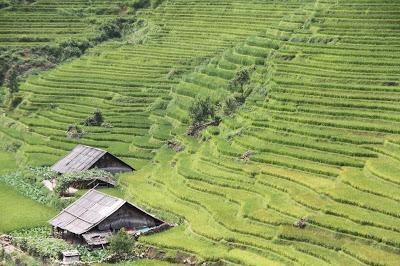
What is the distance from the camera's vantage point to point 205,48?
53.6m

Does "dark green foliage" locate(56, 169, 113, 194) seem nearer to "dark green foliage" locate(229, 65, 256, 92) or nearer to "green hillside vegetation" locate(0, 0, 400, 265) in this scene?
"green hillside vegetation" locate(0, 0, 400, 265)

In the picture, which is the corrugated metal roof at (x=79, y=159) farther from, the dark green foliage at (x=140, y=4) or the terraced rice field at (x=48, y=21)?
the dark green foliage at (x=140, y=4)

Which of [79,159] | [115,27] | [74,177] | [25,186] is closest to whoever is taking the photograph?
[74,177]

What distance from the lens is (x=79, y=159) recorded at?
38.6 meters

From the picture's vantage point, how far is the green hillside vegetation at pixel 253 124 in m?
27.5

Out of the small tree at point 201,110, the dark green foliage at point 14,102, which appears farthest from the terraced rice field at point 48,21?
the small tree at point 201,110

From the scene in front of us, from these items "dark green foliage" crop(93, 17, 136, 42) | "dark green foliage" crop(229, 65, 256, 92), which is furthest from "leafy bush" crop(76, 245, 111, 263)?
"dark green foliage" crop(93, 17, 136, 42)

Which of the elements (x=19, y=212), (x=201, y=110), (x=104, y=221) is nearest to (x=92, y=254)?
(x=104, y=221)

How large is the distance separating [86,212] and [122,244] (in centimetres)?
383

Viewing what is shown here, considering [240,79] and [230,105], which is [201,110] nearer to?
[230,105]

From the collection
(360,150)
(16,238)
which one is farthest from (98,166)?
(360,150)

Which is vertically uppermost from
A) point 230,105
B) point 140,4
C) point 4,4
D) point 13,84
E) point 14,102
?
point 140,4

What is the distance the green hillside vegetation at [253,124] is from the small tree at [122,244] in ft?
3.86

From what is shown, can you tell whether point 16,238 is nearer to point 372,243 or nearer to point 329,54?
point 372,243
